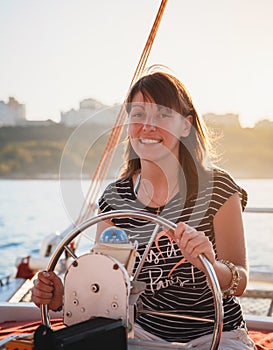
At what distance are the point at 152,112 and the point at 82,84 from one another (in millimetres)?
14376

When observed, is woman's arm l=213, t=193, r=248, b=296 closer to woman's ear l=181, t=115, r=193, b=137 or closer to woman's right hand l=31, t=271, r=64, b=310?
woman's ear l=181, t=115, r=193, b=137

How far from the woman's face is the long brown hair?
0.02m

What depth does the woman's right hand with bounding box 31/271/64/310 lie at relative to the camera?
122 centimetres

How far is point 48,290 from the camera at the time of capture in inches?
48.1

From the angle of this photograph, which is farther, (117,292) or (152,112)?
(152,112)

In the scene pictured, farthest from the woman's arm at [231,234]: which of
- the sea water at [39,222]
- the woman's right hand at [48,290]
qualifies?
the sea water at [39,222]

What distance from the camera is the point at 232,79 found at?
34.1 feet

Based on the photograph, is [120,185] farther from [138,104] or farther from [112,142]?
[112,142]

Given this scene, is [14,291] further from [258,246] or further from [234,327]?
[258,246]

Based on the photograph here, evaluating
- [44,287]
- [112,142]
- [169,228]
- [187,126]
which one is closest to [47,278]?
[44,287]

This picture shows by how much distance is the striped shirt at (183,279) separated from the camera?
143cm

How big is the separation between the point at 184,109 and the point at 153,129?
0.13 metres

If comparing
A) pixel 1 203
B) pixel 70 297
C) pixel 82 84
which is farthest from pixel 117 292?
pixel 1 203

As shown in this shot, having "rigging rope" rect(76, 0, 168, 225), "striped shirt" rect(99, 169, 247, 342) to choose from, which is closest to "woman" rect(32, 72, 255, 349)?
"striped shirt" rect(99, 169, 247, 342)
